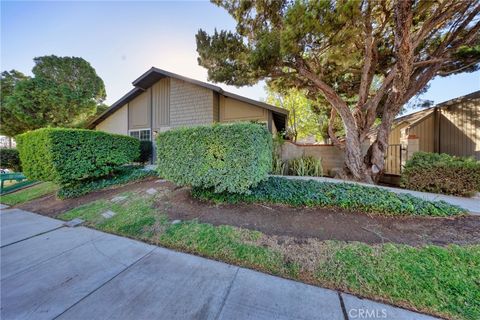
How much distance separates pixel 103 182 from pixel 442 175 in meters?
10.7

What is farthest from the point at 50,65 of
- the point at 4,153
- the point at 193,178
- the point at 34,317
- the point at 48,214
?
the point at 34,317

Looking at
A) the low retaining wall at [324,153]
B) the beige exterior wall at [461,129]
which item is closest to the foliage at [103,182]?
the low retaining wall at [324,153]

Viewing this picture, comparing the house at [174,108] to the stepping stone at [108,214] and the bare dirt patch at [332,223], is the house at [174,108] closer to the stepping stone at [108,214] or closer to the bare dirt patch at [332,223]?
the bare dirt patch at [332,223]

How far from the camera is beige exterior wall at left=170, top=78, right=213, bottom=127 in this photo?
9203 millimetres

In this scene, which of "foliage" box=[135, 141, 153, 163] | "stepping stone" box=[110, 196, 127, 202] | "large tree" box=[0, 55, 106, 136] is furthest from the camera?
"large tree" box=[0, 55, 106, 136]

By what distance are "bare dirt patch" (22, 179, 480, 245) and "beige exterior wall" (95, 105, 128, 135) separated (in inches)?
371

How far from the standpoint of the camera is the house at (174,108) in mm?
8711

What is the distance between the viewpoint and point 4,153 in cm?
1255

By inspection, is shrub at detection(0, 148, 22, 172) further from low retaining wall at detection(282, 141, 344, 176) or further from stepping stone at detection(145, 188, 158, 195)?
low retaining wall at detection(282, 141, 344, 176)

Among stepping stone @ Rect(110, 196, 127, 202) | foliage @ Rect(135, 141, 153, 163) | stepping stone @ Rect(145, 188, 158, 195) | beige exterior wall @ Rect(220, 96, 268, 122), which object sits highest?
beige exterior wall @ Rect(220, 96, 268, 122)

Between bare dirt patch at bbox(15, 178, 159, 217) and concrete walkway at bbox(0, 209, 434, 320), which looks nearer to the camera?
concrete walkway at bbox(0, 209, 434, 320)

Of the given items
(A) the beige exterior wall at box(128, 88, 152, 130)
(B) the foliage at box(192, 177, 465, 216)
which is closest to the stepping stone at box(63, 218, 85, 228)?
(B) the foliage at box(192, 177, 465, 216)

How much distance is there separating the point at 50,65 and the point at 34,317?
20.3 metres

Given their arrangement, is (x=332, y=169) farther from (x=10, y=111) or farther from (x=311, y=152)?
(x=10, y=111)
